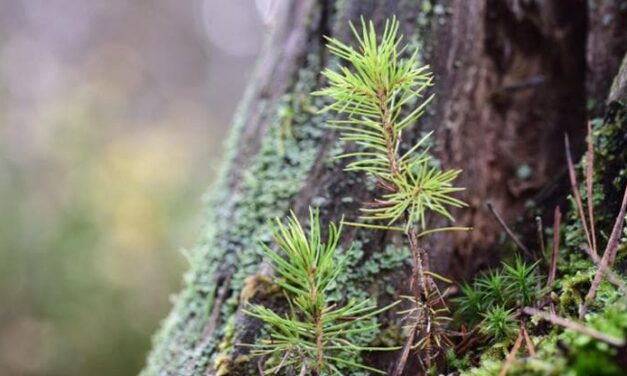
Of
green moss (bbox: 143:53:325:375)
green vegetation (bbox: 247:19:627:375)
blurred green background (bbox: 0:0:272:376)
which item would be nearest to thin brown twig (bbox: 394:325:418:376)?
green vegetation (bbox: 247:19:627:375)

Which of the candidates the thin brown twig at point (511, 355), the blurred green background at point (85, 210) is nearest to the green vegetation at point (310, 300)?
the thin brown twig at point (511, 355)

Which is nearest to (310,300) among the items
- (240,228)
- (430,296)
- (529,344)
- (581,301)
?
(430,296)

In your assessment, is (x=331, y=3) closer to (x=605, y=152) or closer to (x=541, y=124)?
(x=541, y=124)

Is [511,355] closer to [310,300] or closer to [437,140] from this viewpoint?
[310,300]

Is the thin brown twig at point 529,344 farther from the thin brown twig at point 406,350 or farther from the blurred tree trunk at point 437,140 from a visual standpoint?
the blurred tree trunk at point 437,140

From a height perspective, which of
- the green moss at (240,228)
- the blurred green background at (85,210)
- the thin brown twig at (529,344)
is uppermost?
the blurred green background at (85,210)

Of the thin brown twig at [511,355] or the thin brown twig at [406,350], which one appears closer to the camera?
the thin brown twig at [511,355]
